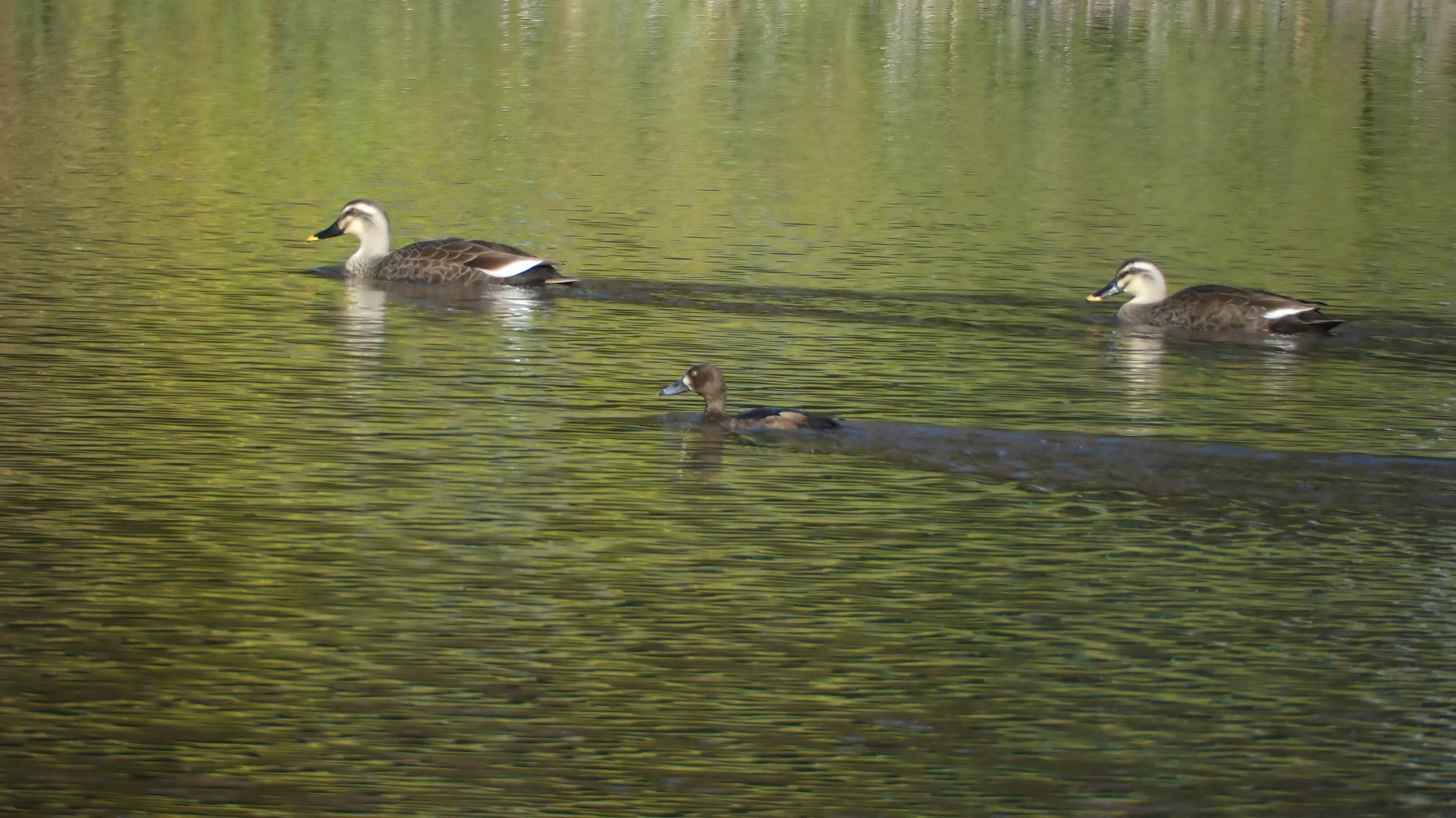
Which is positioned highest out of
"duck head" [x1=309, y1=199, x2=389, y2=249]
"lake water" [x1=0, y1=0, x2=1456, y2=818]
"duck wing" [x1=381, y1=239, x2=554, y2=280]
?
"duck head" [x1=309, y1=199, x2=389, y2=249]

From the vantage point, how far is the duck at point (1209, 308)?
21594 mm

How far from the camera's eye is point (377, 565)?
12234 mm

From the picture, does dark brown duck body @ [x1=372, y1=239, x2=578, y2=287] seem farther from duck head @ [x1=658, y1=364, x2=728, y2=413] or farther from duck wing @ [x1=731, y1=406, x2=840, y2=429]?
duck wing @ [x1=731, y1=406, x2=840, y2=429]

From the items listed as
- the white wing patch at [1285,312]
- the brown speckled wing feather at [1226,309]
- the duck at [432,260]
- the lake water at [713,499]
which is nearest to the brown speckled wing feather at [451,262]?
the duck at [432,260]

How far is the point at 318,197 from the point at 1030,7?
153 feet

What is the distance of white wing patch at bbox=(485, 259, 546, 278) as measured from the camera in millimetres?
23266

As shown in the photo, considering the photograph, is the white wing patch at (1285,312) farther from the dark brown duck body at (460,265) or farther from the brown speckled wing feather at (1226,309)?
the dark brown duck body at (460,265)

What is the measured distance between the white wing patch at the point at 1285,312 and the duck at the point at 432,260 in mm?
6576

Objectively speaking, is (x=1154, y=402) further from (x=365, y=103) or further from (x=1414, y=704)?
(x=365, y=103)

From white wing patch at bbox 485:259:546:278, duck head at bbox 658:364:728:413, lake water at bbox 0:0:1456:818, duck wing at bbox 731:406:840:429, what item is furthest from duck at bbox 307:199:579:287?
duck wing at bbox 731:406:840:429

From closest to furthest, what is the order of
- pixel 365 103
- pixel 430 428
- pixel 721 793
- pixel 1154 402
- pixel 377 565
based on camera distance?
pixel 721 793 → pixel 377 565 → pixel 430 428 → pixel 1154 402 → pixel 365 103

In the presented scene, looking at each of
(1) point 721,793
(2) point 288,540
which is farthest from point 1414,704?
(2) point 288,540

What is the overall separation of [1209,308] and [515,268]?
6.59 meters

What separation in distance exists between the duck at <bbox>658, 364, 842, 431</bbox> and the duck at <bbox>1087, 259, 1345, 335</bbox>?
6811 mm
